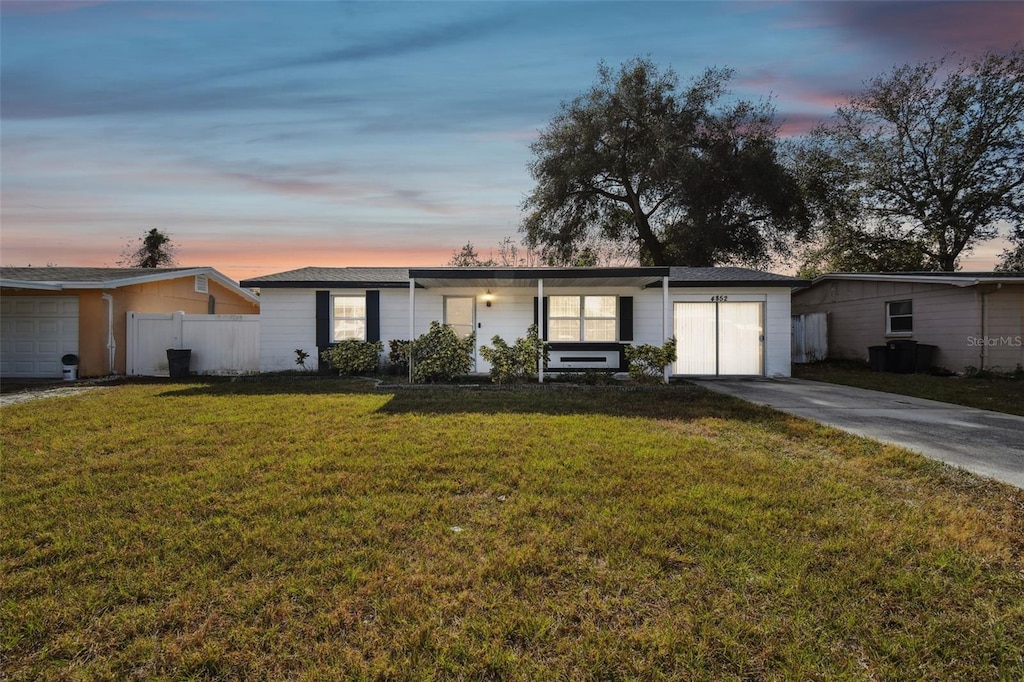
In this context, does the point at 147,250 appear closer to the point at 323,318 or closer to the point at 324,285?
the point at 323,318

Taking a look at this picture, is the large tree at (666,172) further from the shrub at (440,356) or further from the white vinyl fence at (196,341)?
the white vinyl fence at (196,341)

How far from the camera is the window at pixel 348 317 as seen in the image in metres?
12.2

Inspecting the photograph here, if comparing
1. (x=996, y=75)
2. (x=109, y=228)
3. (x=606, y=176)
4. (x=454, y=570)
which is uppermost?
(x=996, y=75)

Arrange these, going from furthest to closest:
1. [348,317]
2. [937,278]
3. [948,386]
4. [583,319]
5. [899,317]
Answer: [899,317]
[937,278]
[348,317]
[583,319]
[948,386]

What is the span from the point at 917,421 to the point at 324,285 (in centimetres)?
1200

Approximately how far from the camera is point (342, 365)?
37.2 ft

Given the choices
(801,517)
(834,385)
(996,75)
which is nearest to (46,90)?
(801,517)

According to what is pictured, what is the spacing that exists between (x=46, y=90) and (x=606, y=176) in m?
20.4

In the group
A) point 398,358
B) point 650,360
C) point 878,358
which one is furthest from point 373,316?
point 878,358

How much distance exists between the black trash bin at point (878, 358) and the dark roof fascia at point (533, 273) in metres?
8.36

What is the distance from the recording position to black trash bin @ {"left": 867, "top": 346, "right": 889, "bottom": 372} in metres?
13.4

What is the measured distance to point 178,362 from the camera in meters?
12.0

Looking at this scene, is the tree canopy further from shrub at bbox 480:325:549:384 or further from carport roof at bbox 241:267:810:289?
shrub at bbox 480:325:549:384

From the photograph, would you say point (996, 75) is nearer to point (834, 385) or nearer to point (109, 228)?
point (834, 385)
